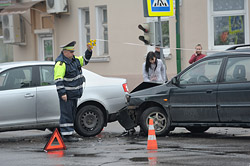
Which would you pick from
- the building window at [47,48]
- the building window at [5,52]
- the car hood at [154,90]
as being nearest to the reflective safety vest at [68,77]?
the car hood at [154,90]

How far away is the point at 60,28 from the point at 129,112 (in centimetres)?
1251

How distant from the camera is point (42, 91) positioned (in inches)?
477

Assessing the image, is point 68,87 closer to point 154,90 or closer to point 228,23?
point 154,90

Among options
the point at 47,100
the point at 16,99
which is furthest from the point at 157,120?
the point at 16,99

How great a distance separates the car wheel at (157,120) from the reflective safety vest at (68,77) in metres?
1.34

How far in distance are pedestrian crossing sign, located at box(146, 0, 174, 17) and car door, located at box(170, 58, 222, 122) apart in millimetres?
4100

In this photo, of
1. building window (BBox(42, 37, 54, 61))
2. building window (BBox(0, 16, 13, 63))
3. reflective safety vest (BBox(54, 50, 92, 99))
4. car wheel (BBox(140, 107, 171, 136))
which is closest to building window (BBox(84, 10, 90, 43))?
building window (BBox(42, 37, 54, 61))

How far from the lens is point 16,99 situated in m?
11.9

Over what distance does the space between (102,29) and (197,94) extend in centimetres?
1237

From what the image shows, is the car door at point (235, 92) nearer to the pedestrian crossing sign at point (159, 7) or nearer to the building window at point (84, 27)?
the pedestrian crossing sign at point (159, 7)

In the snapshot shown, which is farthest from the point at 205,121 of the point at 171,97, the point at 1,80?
the point at 1,80

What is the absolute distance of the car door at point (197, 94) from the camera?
11.4 m

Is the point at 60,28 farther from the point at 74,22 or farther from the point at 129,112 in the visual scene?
the point at 129,112

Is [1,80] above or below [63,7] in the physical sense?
below
